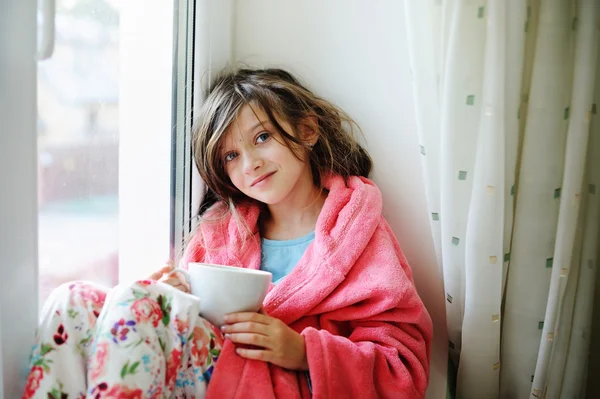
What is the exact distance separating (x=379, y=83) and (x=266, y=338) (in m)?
0.60

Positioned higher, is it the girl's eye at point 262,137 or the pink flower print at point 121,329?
the girl's eye at point 262,137

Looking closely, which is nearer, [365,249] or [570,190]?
[570,190]

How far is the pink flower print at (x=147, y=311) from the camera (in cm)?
62

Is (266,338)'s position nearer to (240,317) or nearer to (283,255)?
(240,317)

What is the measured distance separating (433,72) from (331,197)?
11.5 inches

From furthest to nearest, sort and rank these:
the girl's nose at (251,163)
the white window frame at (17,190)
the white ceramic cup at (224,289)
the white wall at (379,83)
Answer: the white wall at (379,83) → the girl's nose at (251,163) → the white ceramic cup at (224,289) → the white window frame at (17,190)

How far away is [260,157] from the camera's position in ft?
3.11

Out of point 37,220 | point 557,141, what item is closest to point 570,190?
point 557,141

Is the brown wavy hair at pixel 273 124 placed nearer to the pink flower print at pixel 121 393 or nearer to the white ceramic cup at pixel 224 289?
the white ceramic cup at pixel 224 289

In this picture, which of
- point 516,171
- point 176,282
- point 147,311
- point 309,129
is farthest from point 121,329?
point 516,171

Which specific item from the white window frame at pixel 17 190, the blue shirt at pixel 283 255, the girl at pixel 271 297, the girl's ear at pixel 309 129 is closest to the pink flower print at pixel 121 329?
the girl at pixel 271 297

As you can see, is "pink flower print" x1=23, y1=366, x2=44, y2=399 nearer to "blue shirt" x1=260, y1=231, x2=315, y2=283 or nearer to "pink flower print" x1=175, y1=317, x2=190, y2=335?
"pink flower print" x1=175, y1=317, x2=190, y2=335

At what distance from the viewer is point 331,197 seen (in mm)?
953

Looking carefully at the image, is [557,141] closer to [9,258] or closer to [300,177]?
[300,177]
